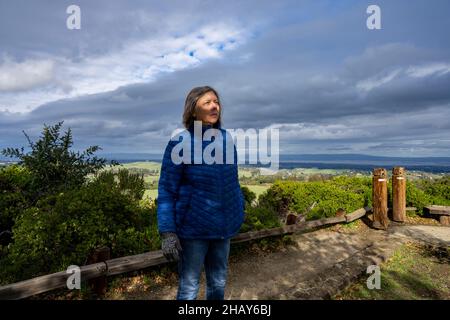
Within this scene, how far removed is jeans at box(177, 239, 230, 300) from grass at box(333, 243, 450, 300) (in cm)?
222

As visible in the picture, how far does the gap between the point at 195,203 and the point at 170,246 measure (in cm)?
41

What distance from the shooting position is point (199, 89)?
2.88 metres

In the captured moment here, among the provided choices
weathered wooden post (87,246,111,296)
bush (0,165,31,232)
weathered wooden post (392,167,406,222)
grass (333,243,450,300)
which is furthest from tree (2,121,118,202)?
weathered wooden post (392,167,406,222)

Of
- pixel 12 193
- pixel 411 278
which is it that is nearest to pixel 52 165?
pixel 12 193

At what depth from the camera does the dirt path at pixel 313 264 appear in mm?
4539

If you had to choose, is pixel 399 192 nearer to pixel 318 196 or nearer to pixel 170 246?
pixel 318 196

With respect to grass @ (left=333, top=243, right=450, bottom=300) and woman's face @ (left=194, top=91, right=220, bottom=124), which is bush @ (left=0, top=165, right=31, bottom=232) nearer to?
woman's face @ (left=194, top=91, right=220, bottom=124)

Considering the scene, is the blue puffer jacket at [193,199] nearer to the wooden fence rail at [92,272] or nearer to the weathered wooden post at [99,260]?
the wooden fence rail at [92,272]

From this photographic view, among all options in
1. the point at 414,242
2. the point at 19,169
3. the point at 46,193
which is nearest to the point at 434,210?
the point at 414,242

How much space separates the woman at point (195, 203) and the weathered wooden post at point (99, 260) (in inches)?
72.3

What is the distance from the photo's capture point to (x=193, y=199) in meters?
2.75

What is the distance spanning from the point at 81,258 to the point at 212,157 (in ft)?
10.1

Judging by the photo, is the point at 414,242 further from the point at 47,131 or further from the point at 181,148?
the point at 47,131

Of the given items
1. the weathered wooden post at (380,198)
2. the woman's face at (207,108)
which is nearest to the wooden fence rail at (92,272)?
the woman's face at (207,108)
